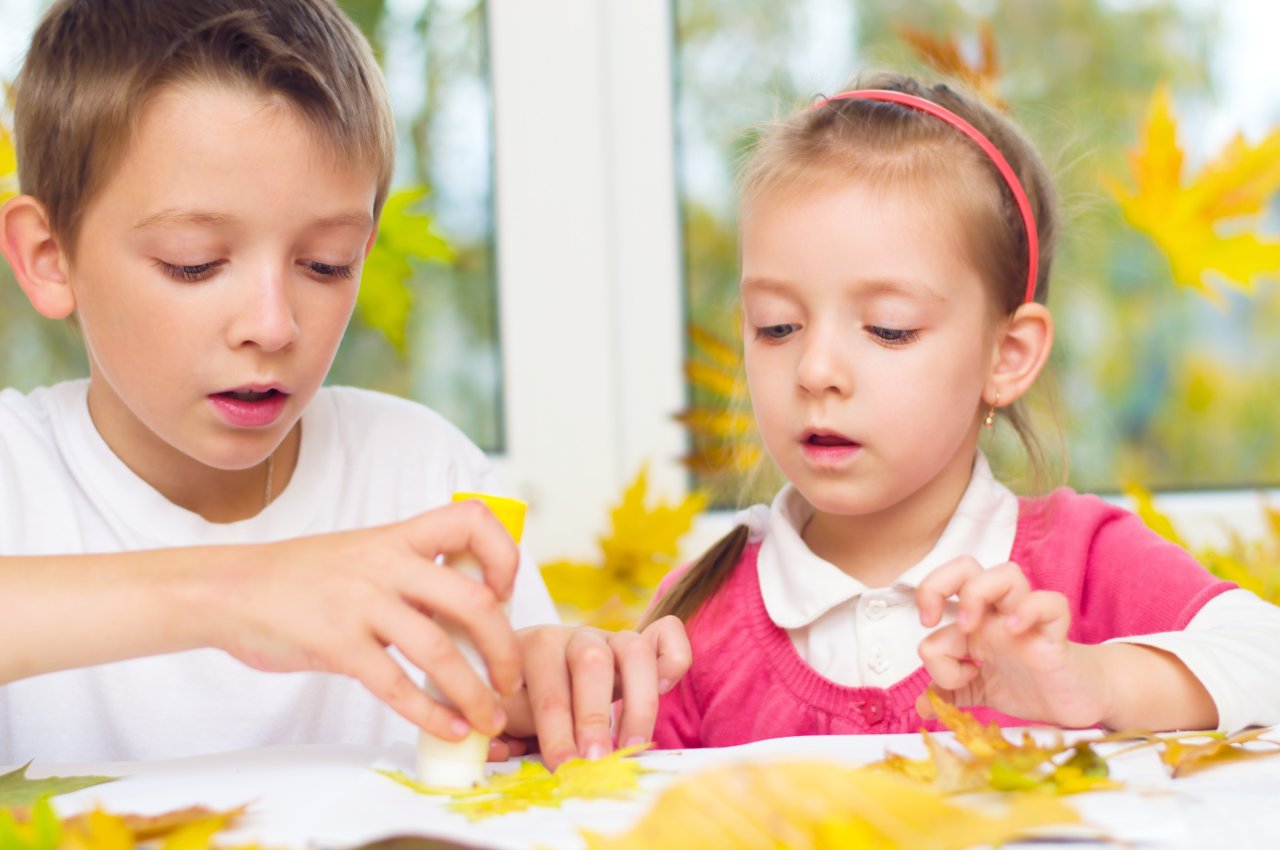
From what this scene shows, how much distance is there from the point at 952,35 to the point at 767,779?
4.09 ft

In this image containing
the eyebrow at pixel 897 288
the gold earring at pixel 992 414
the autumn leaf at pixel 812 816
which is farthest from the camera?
the gold earring at pixel 992 414

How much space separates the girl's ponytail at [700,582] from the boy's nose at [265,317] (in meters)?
0.41

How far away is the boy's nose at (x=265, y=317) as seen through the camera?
2.72ft

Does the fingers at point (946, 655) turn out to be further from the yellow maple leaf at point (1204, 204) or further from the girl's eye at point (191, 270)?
the yellow maple leaf at point (1204, 204)

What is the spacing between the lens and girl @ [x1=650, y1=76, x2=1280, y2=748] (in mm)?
938

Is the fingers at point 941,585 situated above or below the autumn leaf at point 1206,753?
above

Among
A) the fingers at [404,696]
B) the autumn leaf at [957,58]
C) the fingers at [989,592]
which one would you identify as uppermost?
the autumn leaf at [957,58]

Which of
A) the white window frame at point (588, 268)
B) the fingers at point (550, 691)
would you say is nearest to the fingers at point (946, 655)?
the fingers at point (550, 691)

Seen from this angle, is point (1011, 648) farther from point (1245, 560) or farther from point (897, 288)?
point (1245, 560)

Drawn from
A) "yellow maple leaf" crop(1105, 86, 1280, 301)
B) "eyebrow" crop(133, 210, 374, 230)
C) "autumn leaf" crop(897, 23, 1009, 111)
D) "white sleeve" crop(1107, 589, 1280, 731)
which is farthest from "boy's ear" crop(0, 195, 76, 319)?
"yellow maple leaf" crop(1105, 86, 1280, 301)

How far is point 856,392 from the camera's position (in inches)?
36.6

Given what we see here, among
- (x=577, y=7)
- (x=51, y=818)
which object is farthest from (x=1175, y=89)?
(x=51, y=818)

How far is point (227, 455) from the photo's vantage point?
906 millimetres

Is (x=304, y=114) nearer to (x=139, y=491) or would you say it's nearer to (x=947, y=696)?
(x=139, y=491)
